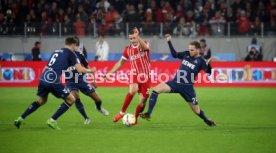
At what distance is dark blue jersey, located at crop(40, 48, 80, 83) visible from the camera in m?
11.9

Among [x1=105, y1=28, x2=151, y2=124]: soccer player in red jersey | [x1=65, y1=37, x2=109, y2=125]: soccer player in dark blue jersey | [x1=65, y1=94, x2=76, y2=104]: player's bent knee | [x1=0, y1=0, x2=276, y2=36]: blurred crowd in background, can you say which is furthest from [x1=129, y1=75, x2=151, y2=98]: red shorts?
[x1=0, y1=0, x2=276, y2=36]: blurred crowd in background

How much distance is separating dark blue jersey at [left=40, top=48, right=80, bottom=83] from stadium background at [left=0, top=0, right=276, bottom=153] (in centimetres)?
112

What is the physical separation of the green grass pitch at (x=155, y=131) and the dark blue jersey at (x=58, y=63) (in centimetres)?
111

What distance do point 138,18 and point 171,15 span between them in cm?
163

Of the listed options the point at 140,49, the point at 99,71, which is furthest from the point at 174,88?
the point at 99,71

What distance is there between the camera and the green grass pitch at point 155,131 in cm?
993

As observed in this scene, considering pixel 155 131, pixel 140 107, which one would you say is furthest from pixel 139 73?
pixel 155 131

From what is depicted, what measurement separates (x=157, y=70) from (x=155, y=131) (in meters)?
11.3

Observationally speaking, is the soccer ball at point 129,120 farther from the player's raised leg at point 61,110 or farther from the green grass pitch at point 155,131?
the player's raised leg at point 61,110

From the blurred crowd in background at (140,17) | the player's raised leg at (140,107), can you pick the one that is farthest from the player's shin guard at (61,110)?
the blurred crowd in background at (140,17)

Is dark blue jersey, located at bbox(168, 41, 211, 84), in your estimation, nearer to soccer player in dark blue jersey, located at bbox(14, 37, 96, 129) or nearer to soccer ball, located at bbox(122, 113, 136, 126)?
soccer ball, located at bbox(122, 113, 136, 126)

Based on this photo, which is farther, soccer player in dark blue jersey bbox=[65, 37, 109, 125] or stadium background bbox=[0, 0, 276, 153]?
soccer player in dark blue jersey bbox=[65, 37, 109, 125]

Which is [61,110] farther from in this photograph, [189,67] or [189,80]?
[189,67]

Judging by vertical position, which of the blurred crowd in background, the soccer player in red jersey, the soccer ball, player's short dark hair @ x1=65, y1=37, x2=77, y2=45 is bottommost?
the soccer ball
